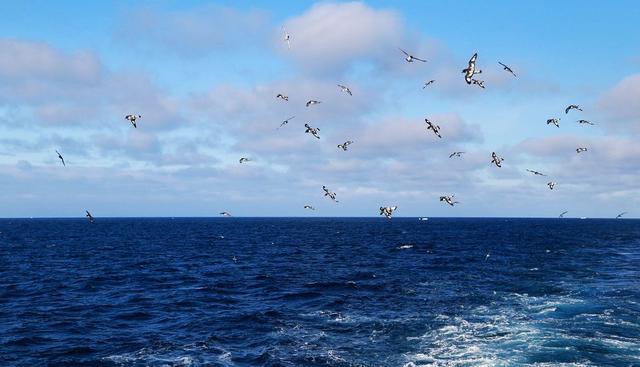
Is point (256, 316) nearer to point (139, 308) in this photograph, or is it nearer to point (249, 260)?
point (139, 308)

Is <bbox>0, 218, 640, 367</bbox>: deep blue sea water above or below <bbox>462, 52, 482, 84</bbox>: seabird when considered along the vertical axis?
below

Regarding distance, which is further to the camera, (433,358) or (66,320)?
(66,320)

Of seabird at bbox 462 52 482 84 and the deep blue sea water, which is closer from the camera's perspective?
seabird at bbox 462 52 482 84

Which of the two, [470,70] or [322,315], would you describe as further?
[322,315]

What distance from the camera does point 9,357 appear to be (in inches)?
1403

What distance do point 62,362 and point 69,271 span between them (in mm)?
51887

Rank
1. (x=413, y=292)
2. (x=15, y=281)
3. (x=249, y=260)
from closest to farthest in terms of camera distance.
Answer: (x=413, y=292) → (x=15, y=281) → (x=249, y=260)

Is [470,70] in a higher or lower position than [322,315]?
higher

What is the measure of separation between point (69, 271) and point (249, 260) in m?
31.8

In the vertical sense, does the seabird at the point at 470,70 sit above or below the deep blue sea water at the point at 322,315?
above

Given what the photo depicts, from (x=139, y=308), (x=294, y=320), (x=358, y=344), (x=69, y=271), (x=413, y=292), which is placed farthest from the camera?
(x=69, y=271)

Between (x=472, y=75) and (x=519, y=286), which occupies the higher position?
(x=472, y=75)

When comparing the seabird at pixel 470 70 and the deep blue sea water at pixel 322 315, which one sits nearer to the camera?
the seabird at pixel 470 70

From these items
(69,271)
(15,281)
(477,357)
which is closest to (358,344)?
(477,357)
